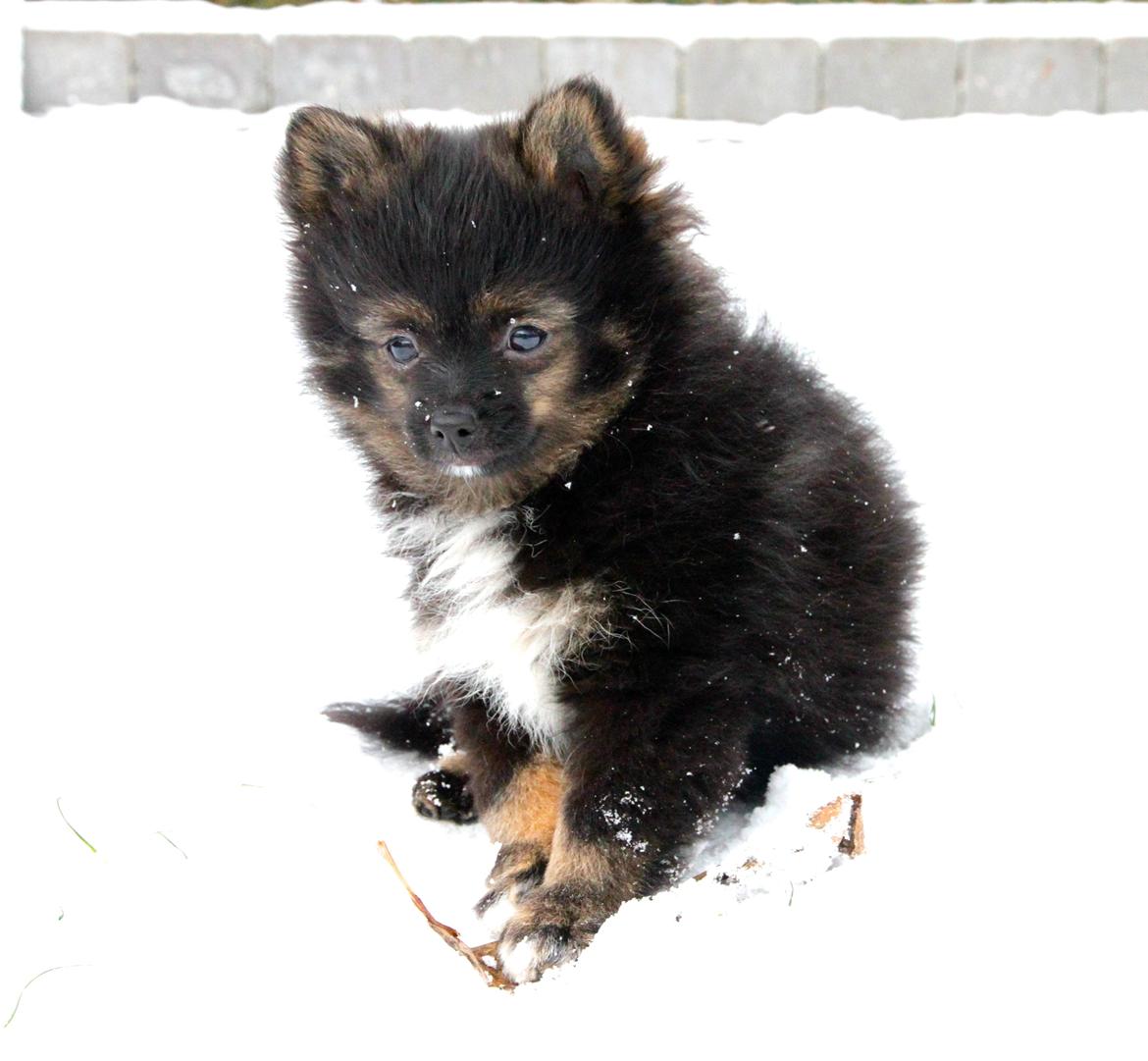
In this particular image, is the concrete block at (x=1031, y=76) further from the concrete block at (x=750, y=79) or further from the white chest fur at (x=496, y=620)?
Answer: the white chest fur at (x=496, y=620)

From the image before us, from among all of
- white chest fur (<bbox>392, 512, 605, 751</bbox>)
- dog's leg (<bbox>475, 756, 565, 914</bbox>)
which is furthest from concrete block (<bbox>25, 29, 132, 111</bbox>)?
dog's leg (<bbox>475, 756, 565, 914</bbox>)

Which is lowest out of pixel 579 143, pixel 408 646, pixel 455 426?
pixel 408 646

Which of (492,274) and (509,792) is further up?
(492,274)

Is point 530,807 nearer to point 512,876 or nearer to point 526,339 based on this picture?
point 512,876

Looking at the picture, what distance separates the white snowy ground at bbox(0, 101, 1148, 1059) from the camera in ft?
7.64

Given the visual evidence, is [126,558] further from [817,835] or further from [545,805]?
[817,835]

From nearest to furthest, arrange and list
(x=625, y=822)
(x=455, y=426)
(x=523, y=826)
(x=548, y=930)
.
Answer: (x=548, y=930) < (x=625, y=822) < (x=455, y=426) < (x=523, y=826)

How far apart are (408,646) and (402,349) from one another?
3.32ft

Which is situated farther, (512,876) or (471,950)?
(512,876)

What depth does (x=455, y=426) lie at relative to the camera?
9.46ft

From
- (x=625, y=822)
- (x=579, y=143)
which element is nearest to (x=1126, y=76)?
(x=579, y=143)

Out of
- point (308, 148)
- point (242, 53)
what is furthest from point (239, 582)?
point (242, 53)

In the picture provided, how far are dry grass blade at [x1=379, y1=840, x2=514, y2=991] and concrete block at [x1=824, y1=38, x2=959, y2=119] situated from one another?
540cm

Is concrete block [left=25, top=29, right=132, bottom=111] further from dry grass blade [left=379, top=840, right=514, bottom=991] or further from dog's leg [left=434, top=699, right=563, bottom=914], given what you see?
dry grass blade [left=379, top=840, right=514, bottom=991]
